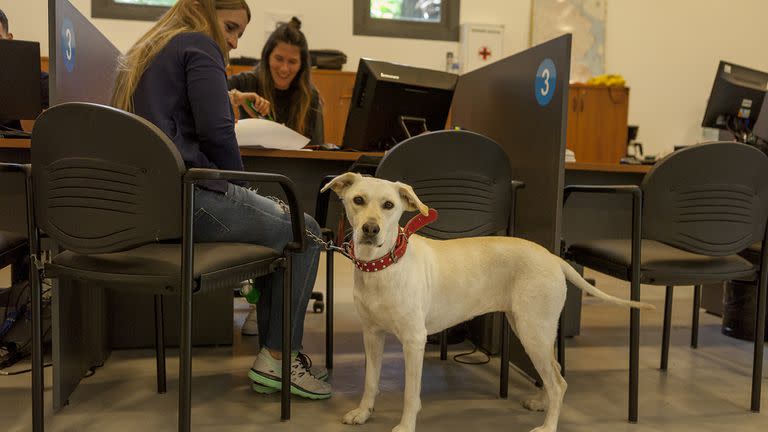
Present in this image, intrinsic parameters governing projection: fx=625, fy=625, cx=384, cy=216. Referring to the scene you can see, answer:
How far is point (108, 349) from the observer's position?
247 centimetres

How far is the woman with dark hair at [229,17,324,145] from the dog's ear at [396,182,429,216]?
1738mm

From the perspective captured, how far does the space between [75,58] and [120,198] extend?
0.89 m

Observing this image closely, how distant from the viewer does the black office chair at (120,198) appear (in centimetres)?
146

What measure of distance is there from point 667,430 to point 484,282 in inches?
28.9

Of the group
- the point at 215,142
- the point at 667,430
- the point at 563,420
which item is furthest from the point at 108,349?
the point at 667,430

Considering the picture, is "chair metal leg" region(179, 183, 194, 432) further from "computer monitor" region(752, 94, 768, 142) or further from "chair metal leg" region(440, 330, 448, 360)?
"computer monitor" region(752, 94, 768, 142)

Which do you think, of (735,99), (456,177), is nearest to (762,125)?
(735,99)

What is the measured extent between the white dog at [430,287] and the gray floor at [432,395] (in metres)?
0.20

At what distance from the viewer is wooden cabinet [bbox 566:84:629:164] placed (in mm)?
5852

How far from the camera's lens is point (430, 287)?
179cm

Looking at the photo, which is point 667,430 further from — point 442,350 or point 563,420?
point 442,350

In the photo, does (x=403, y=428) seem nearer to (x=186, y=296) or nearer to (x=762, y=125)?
(x=186, y=296)

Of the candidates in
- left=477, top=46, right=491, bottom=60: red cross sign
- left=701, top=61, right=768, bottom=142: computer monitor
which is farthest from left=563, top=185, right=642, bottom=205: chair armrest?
left=477, top=46, right=491, bottom=60: red cross sign

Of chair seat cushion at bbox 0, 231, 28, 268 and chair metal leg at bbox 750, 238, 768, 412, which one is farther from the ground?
chair seat cushion at bbox 0, 231, 28, 268
